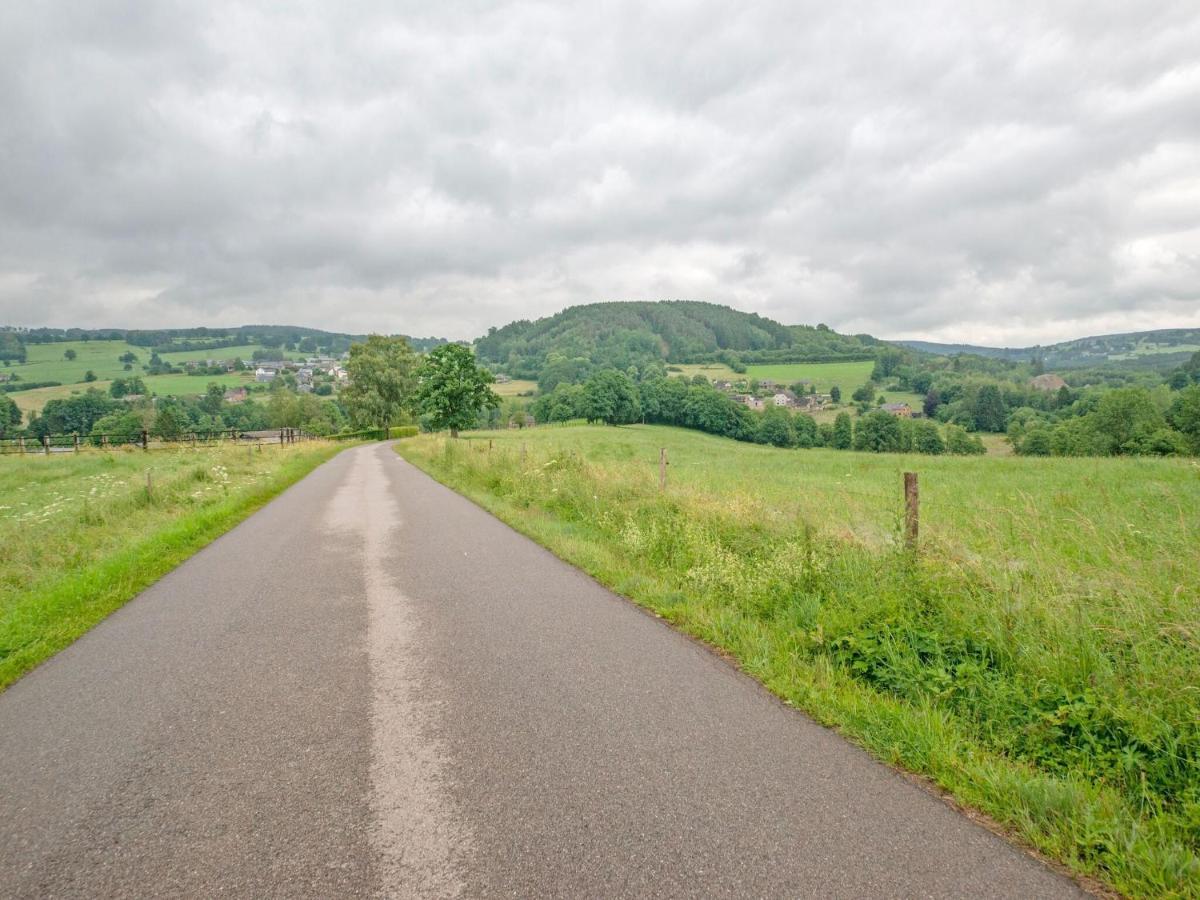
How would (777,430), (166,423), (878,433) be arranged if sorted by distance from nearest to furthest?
1. (878,433)
2. (166,423)
3. (777,430)

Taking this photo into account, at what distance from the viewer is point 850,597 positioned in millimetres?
5855

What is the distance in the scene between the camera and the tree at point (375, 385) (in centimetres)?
7106

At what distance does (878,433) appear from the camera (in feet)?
226

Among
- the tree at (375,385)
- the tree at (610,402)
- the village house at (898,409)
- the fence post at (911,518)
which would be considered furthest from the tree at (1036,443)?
the tree at (375,385)

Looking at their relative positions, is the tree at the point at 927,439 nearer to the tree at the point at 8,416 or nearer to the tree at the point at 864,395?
the tree at the point at 864,395

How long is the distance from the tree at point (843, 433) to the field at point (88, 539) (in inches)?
2664

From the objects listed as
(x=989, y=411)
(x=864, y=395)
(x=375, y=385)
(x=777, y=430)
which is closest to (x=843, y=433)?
(x=777, y=430)

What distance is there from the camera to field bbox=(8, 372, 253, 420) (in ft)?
305

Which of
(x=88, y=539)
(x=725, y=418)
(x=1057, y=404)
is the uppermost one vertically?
(x=88, y=539)

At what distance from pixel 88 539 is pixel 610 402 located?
7791cm

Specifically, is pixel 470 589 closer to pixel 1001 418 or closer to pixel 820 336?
pixel 1001 418

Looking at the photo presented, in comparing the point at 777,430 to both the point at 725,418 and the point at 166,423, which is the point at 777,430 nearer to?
the point at 725,418

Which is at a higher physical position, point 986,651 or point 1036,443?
point 986,651

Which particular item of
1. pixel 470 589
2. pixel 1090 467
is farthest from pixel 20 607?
pixel 1090 467
